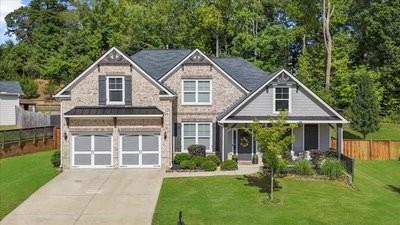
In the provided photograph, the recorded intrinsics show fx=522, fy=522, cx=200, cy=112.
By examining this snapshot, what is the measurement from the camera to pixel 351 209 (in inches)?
826

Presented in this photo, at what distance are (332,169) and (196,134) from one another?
997 cm

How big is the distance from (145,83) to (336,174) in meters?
11.9

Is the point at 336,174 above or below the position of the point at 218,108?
below

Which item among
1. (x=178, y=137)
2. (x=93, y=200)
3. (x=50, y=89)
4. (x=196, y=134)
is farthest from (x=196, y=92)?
(x=50, y=89)

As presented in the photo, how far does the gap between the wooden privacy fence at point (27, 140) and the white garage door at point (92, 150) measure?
6.12 meters

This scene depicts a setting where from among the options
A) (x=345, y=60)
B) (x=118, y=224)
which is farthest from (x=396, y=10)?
(x=118, y=224)

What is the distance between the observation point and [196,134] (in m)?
33.1

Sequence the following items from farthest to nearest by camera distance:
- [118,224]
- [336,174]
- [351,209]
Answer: [336,174]
[351,209]
[118,224]

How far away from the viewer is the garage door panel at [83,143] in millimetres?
30422

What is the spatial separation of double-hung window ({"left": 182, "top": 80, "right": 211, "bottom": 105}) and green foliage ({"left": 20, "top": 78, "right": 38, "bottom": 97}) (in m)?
42.6

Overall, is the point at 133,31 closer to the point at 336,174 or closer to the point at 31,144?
the point at 31,144

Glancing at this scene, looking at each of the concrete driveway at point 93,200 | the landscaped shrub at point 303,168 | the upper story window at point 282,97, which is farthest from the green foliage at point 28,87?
the landscaped shrub at point 303,168

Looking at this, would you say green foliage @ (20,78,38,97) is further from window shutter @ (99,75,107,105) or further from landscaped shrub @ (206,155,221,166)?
landscaped shrub @ (206,155,221,166)

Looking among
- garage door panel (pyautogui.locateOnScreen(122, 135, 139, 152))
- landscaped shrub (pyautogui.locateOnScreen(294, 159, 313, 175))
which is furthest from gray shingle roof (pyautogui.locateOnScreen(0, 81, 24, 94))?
landscaped shrub (pyautogui.locateOnScreen(294, 159, 313, 175))
